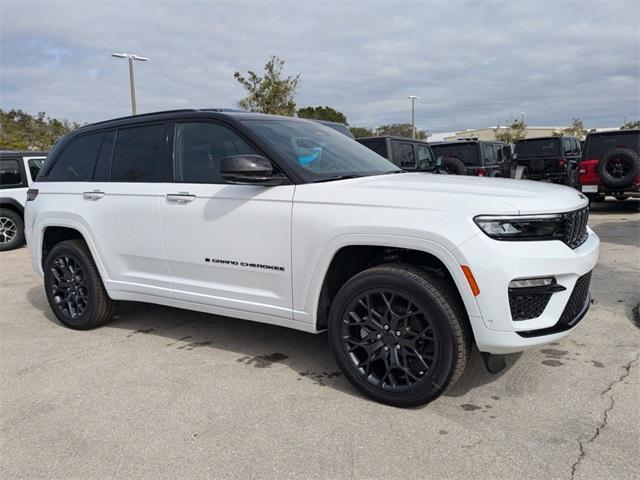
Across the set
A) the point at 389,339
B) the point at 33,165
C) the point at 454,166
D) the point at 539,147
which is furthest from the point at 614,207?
the point at 33,165

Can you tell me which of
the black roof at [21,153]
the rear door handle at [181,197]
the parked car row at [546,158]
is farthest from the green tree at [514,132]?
the rear door handle at [181,197]

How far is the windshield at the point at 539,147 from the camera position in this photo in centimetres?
1532

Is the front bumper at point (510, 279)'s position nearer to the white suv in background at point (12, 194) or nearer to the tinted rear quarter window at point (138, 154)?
the tinted rear quarter window at point (138, 154)

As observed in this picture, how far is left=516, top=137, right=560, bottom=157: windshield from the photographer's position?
1532cm

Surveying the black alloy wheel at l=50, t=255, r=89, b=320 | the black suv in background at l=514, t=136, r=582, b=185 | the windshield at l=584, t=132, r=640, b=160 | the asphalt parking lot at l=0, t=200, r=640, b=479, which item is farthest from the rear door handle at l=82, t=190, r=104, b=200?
the black suv in background at l=514, t=136, r=582, b=185

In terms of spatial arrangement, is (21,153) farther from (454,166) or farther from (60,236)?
(454,166)

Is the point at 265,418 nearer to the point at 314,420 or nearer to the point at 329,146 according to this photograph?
the point at 314,420

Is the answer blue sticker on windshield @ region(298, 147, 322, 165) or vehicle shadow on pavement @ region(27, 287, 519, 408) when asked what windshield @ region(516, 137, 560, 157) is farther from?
blue sticker on windshield @ region(298, 147, 322, 165)

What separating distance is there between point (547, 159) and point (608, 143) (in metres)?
3.18

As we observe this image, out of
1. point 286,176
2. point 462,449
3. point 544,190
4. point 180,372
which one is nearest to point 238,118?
point 286,176

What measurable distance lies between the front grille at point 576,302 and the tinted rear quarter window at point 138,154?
2.97m

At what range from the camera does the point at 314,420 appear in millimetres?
3043

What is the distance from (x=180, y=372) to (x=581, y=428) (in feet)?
8.39

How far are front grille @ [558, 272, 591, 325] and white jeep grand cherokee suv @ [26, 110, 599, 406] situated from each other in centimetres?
2
